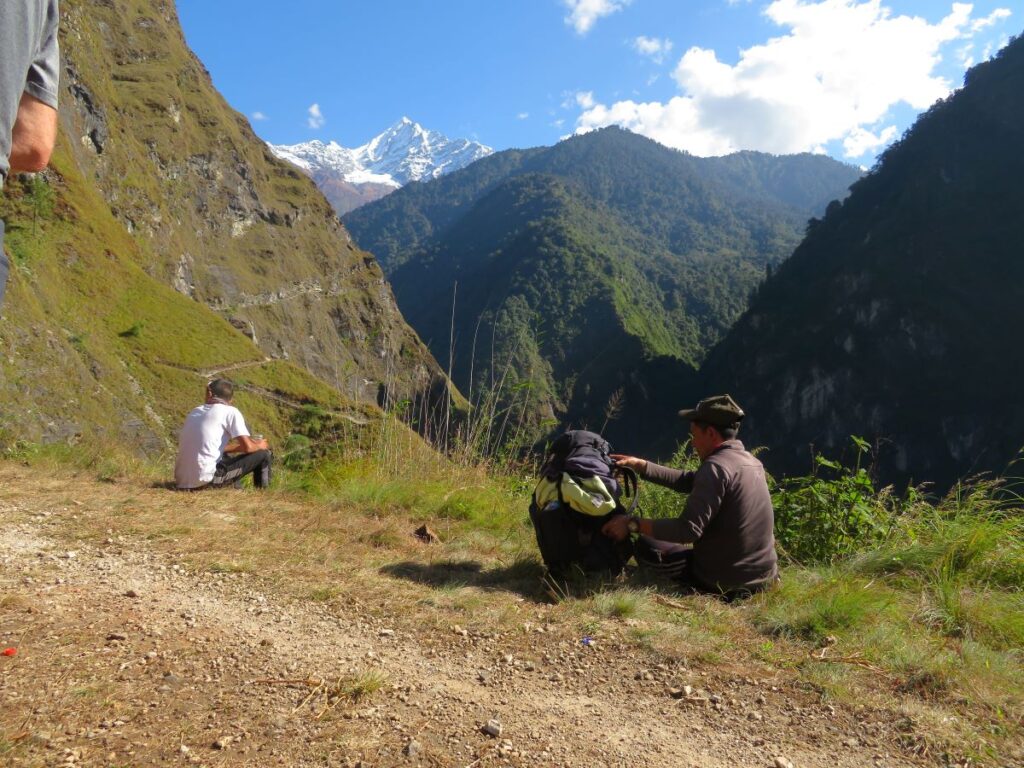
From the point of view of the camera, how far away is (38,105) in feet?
5.67

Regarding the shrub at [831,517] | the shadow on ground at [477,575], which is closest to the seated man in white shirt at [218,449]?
the shadow on ground at [477,575]

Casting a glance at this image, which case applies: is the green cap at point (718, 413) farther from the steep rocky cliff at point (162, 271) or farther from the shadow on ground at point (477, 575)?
the steep rocky cliff at point (162, 271)

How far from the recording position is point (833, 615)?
9.86 feet

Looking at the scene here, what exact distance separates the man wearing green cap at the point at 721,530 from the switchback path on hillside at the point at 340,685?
0.76 m

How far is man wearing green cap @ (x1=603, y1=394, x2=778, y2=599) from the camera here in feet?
11.0

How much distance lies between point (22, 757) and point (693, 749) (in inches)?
75.0

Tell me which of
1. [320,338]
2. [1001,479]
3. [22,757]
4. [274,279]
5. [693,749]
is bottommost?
[693,749]

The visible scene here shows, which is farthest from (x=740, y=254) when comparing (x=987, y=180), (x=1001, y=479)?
(x=1001, y=479)

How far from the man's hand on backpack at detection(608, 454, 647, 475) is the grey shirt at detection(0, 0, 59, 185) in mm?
3094

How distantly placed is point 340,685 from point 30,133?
6.25ft

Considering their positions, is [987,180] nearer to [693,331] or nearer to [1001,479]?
[693,331]

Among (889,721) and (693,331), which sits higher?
(693,331)

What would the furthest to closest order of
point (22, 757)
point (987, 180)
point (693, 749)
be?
point (987, 180) < point (693, 749) < point (22, 757)

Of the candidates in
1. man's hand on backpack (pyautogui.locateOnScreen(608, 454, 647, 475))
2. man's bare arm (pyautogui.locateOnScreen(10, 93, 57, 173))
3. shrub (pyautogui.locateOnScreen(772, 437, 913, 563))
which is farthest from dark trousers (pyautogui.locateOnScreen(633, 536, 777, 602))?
man's bare arm (pyautogui.locateOnScreen(10, 93, 57, 173))
